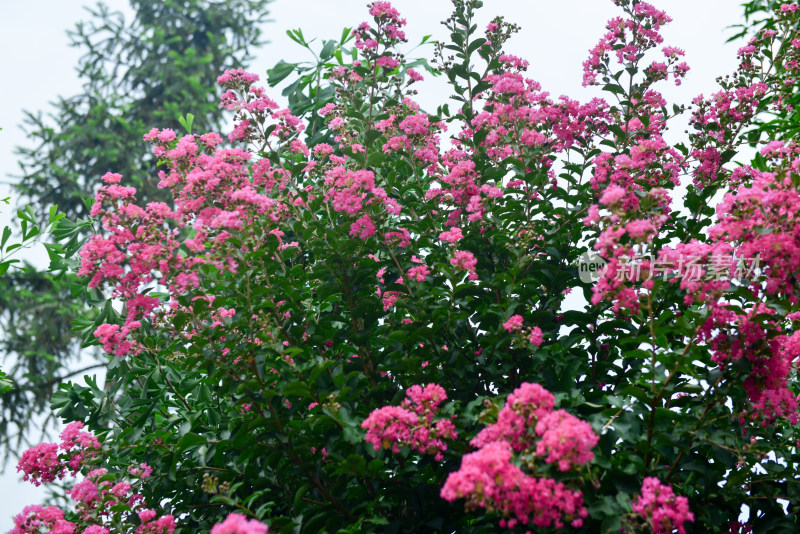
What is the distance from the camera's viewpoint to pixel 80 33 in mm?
16812

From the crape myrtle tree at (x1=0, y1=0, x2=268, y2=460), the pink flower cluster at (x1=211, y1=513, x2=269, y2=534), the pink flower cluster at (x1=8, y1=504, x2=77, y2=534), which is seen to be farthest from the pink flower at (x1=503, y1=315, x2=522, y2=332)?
the crape myrtle tree at (x1=0, y1=0, x2=268, y2=460)

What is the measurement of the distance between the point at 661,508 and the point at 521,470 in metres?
0.54

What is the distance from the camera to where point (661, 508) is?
246 centimetres

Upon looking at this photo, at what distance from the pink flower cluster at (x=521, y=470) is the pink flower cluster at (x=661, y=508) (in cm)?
25

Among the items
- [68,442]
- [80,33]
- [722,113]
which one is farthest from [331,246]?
[80,33]

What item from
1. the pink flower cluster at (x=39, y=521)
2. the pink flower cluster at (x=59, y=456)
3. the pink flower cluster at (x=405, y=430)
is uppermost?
the pink flower cluster at (x=59, y=456)

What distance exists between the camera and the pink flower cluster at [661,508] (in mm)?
2424

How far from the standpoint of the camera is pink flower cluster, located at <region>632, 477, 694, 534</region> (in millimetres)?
2424

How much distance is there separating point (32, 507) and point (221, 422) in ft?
3.17

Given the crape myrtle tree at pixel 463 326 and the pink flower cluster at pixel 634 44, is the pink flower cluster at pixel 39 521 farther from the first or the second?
the pink flower cluster at pixel 634 44

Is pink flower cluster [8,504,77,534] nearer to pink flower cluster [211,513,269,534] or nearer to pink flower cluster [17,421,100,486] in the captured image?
pink flower cluster [17,421,100,486]

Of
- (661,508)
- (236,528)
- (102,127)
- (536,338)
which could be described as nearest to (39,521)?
(236,528)
